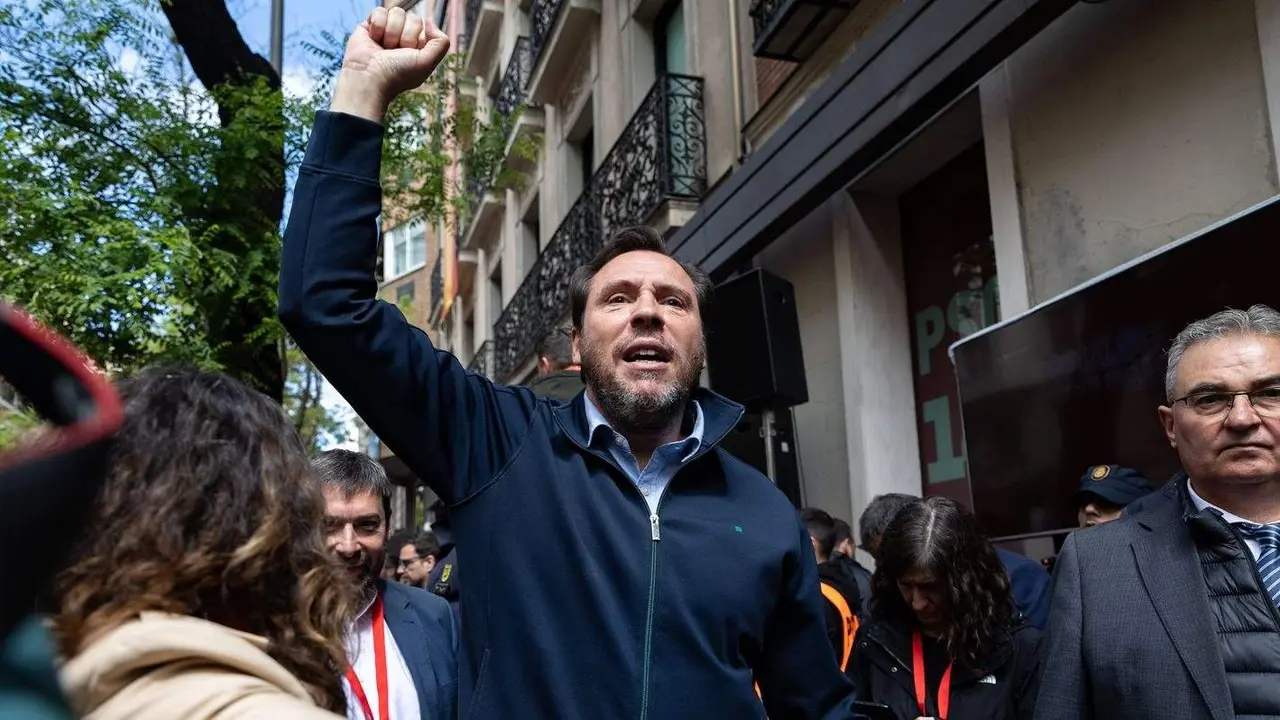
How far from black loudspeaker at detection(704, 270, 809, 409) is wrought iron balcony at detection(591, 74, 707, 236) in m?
2.99

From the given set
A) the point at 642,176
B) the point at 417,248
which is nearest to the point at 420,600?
the point at 642,176

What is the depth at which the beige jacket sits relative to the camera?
1.06m

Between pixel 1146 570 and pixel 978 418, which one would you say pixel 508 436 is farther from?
pixel 978 418

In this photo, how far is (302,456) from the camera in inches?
58.9

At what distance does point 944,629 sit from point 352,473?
204 cm

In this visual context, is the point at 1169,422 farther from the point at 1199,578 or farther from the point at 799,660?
the point at 799,660

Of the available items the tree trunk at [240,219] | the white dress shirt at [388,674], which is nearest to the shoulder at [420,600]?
the white dress shirt at [388,674]

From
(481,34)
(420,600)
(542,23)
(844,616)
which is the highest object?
(481,34)

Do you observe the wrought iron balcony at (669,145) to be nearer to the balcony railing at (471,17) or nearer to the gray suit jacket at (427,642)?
the gray suit jacket at (427,642)

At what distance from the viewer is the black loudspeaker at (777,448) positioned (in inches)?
290

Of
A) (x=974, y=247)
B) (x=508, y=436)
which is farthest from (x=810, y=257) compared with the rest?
(x=508, y=436)

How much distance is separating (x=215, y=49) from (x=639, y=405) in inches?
244

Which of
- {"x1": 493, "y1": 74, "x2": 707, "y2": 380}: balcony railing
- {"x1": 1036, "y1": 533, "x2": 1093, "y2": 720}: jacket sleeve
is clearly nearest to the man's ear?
{"x1": 1036, "y1": 533, "x2": 1093, "y2": 720}: jacket sleeve

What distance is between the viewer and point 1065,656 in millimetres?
2670
